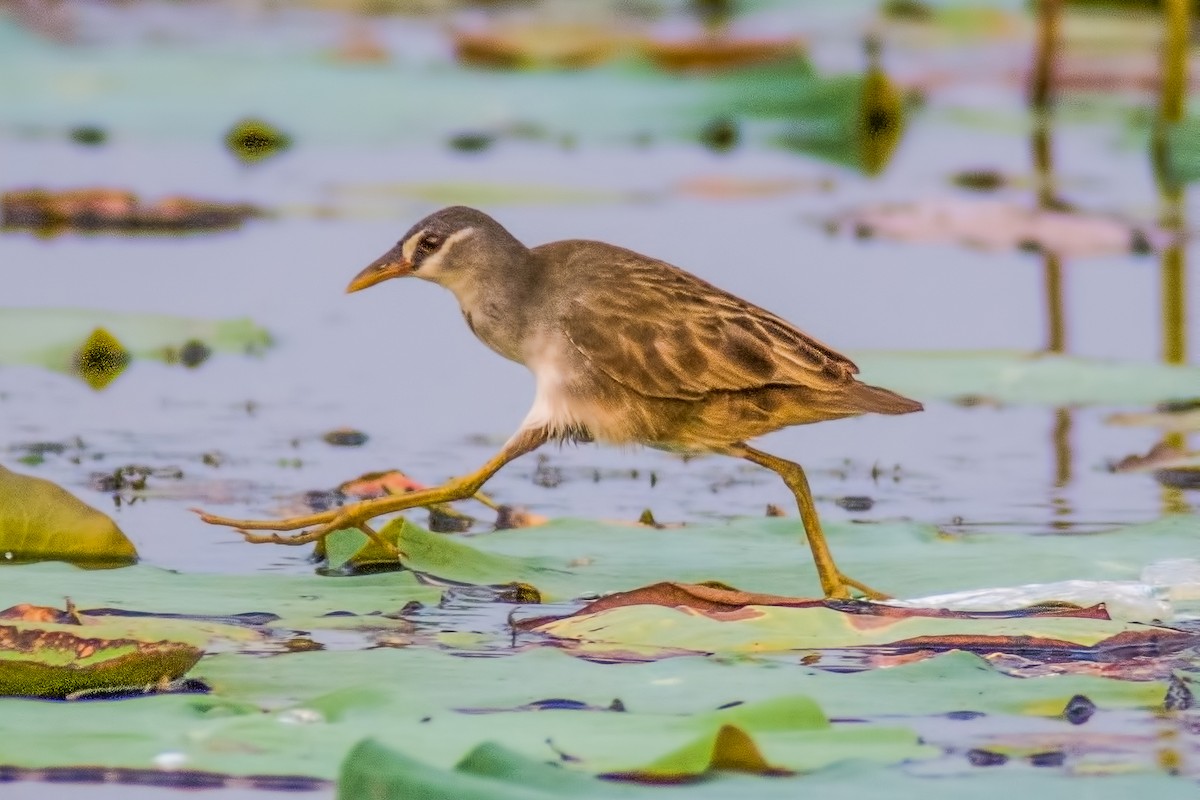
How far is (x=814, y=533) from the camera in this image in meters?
5.20

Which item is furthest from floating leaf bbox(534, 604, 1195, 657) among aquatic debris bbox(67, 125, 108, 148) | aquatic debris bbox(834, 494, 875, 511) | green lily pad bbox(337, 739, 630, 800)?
aquatic debris bbox(67, 125, 108, 148)

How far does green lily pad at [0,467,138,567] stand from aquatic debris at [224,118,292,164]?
8476 millimetres

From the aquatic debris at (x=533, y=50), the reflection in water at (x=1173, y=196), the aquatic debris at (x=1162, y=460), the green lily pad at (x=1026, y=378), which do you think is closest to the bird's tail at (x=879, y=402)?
the aquatic debris at (x=1162, y=460)

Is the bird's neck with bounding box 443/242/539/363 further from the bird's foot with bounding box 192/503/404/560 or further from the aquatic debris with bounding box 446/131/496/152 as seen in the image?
the aquatic debris with bounding box 446/131/496/152

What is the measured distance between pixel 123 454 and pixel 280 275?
11.5ft

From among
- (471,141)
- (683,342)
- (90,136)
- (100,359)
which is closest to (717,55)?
(471,141)

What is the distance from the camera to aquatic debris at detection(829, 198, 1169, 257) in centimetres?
1062

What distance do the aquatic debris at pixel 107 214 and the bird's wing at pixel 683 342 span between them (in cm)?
582

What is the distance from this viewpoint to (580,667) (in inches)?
169

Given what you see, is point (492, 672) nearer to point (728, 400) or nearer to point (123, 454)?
point (728, 400)

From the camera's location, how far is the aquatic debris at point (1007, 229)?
10617 mm

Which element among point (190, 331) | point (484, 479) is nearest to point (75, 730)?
point (484, 479)

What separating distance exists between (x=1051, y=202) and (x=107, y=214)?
4817 mm

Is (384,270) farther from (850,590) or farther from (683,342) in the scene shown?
(850,590)
